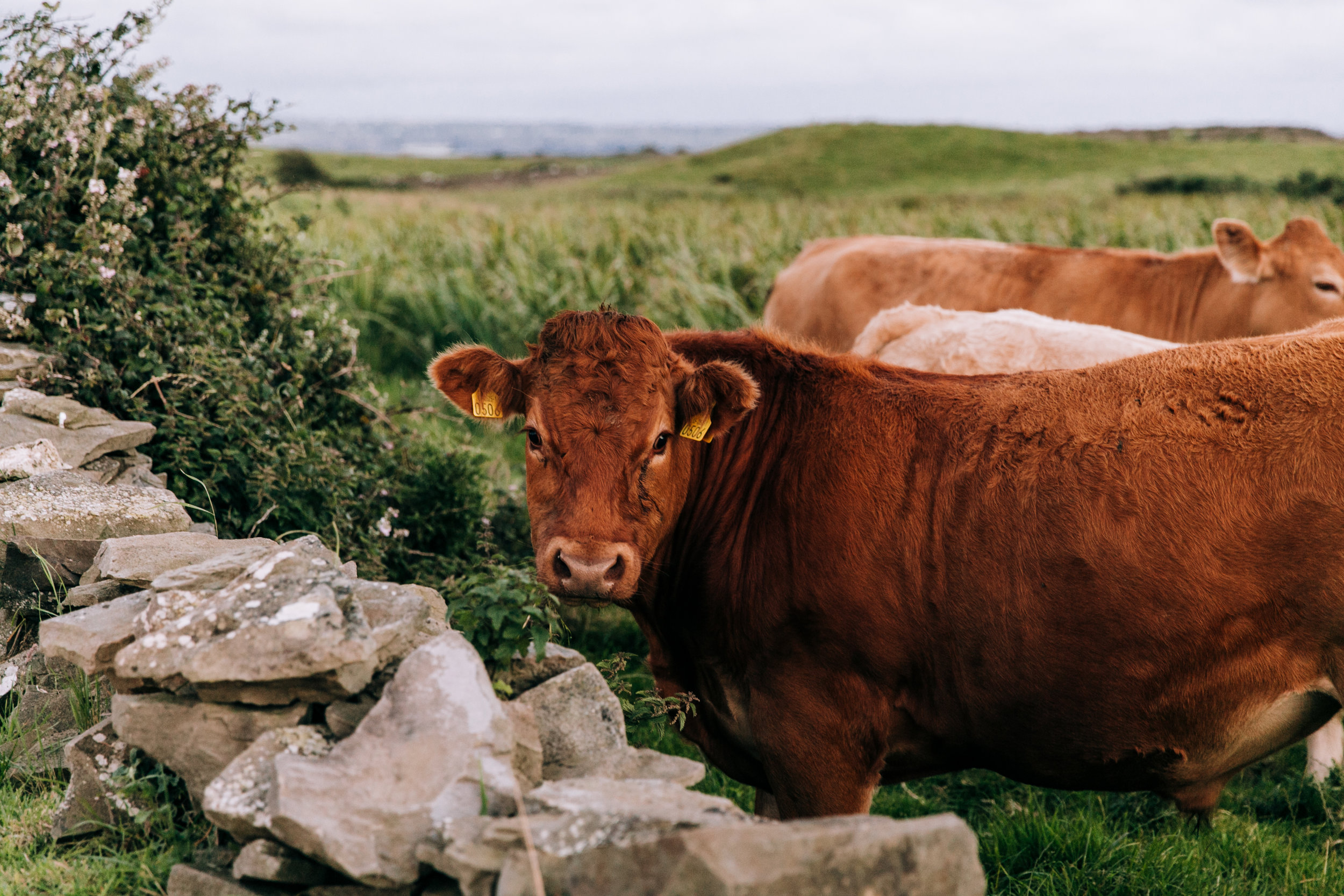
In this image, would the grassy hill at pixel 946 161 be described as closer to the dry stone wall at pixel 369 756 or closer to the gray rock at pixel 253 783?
the dry stone wall at pixel 369 756

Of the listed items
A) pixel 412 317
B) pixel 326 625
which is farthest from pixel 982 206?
pixel 326 625

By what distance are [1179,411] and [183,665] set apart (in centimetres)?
308

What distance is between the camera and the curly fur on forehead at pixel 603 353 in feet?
11.6

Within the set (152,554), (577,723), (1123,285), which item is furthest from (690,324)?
(577,723)

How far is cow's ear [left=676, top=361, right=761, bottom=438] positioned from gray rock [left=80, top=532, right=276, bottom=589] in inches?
59.8

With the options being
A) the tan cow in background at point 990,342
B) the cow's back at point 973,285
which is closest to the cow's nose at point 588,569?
the tan cow in background at point 990,342

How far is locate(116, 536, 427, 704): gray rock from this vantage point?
2.76 m

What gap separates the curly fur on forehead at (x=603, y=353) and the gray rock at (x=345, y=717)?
4.09 ft

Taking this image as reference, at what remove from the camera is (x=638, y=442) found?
11.7ft

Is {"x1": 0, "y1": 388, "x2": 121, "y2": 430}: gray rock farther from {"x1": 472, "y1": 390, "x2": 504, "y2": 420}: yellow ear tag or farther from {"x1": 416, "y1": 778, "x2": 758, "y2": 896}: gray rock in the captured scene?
{"x1": 416, "y1": 778, "x2": 758, "y2": 896}: gray rock

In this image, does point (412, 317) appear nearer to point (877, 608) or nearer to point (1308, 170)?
point (877, 608)

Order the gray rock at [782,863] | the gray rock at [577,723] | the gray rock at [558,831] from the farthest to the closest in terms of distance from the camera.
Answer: the gray rock at [577,723]
the gray rock at [558,831]
the gray rock at [782,863]

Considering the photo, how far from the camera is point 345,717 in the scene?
2859mm

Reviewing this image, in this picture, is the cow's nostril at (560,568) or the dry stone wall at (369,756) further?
the cow's nostril at (560,568)
